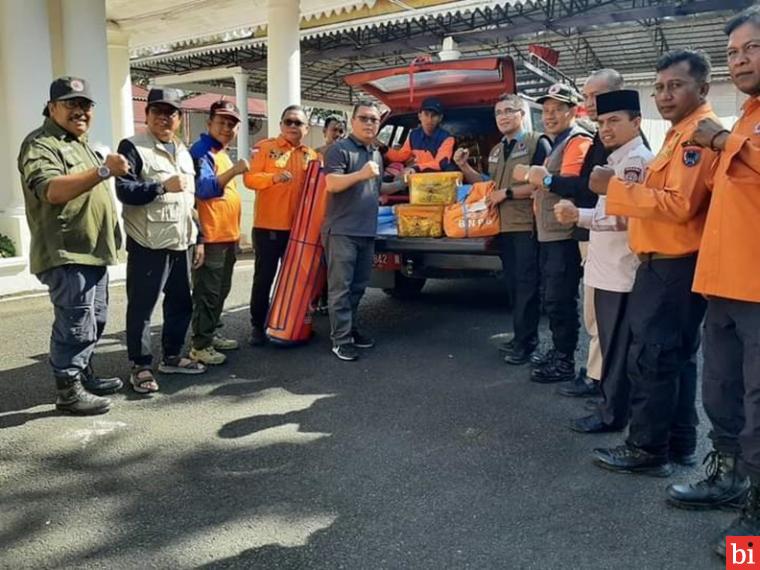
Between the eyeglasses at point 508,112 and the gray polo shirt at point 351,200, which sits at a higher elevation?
the eyeglasses at point 508,112

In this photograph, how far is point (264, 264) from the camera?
192 inches

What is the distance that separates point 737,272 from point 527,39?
11.4m

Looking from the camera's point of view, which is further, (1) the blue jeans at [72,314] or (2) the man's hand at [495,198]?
(2) the man's hand at [495,198]

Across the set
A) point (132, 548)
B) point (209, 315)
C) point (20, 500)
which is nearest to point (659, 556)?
point (132, 548)

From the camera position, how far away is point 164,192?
3643 millimetres

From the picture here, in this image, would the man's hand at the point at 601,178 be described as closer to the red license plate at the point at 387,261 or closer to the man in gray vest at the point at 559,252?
the man in gray vest at the point at 559,252

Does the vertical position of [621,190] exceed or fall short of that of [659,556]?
it exceeds it

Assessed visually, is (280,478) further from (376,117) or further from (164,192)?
(376,117)

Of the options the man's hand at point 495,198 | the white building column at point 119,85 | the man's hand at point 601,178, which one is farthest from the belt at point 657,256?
the white building column at point 119,85

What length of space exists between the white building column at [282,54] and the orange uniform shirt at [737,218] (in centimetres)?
762

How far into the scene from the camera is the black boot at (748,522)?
7.49 feet

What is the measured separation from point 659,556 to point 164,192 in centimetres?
300

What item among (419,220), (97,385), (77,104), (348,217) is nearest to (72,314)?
(97,385)

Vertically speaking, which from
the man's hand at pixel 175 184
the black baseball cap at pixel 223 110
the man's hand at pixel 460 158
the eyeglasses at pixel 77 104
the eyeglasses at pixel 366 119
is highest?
the black baseball cap at pixel 223 110
